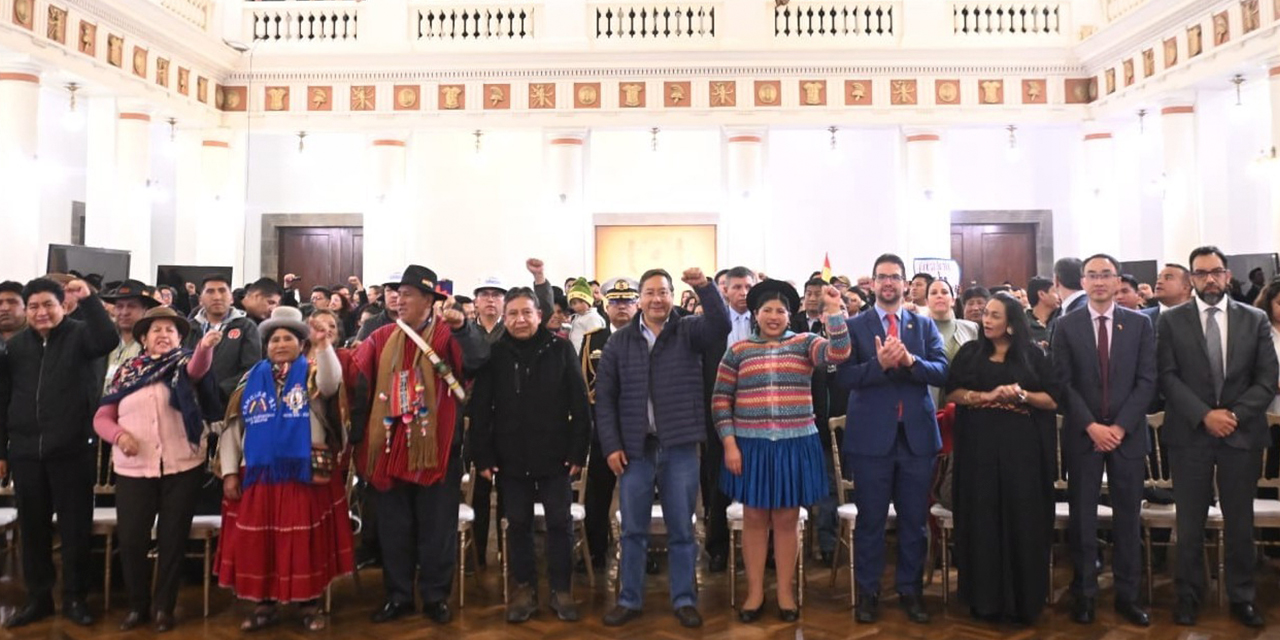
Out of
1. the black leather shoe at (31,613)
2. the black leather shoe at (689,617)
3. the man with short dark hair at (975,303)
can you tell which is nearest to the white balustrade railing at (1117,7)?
the man with short dark hair at (975,303)

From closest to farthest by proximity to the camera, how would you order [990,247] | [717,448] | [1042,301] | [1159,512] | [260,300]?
[1159,512] → [717,448] → [260,300] → [1042,301] → [990,247]

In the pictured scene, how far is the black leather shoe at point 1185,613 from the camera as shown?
396 cm

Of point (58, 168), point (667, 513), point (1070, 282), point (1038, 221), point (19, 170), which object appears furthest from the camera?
point (1038, 221)

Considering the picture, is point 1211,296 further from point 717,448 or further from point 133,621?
A: point 133,621

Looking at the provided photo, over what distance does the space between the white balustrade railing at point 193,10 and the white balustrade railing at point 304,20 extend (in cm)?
56

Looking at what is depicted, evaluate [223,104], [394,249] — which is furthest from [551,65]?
[223,104]

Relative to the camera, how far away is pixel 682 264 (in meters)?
13.8

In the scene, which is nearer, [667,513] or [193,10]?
[667,513]

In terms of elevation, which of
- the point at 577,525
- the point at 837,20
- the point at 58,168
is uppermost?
the point at 837,20

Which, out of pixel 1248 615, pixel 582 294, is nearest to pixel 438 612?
pixel 582 294

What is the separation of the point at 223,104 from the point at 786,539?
11.6 m

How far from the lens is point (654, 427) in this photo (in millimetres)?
4090

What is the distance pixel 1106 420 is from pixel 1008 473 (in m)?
0.57

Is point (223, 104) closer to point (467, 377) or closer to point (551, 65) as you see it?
point (551, 65)
